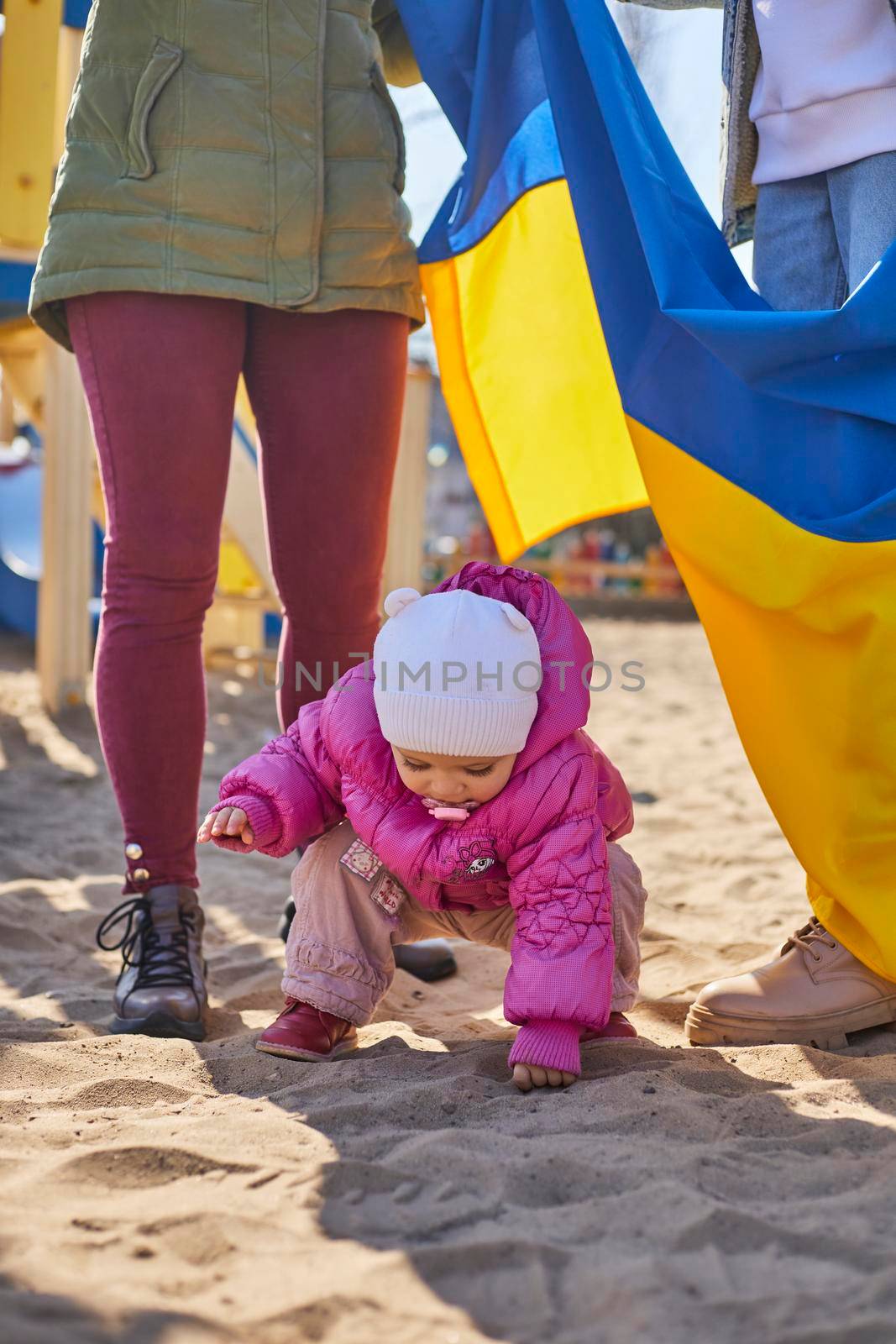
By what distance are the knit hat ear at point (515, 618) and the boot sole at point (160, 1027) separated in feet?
2.77

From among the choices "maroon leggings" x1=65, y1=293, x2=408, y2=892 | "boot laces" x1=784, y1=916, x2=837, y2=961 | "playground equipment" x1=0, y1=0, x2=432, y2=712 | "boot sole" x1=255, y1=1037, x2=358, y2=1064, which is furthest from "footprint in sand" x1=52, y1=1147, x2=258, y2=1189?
"playground equipment" x1=0, y1=0, x2=432, y2=712

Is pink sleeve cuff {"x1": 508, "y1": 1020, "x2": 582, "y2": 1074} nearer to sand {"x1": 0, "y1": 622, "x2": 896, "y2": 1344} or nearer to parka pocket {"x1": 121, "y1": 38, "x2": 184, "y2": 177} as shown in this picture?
sand {"x1": 0, "y1": 622, "x2": 896, "y2": 1344}

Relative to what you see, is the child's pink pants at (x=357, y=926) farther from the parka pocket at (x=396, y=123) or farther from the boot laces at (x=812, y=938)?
the parka pocket at (x=396, y=123)

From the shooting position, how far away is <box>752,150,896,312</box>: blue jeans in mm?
1901

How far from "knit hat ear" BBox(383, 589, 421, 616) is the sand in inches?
25.9

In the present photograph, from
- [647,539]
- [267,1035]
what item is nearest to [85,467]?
[267,1035]

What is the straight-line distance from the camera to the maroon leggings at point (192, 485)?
80.6 inches

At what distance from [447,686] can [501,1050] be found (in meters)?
0.61

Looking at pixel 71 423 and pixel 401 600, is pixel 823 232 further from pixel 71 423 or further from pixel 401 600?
pixel 71 423

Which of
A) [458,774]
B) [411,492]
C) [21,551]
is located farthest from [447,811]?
[21,551]

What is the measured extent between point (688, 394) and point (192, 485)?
2.68ft

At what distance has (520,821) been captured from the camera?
181 centimetres

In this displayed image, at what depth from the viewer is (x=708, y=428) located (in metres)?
2.06

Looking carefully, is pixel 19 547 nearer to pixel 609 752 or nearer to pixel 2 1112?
pixel 609 752
